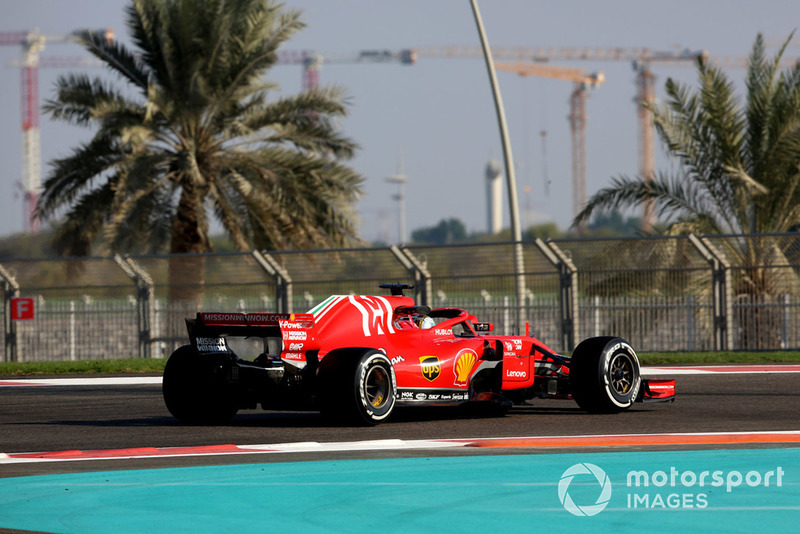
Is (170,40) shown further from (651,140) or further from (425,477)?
(651,140)

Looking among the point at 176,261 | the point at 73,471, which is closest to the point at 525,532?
the point at 73,471

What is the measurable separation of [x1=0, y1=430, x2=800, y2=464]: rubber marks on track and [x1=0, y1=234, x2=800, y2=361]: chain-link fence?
35.6 ft

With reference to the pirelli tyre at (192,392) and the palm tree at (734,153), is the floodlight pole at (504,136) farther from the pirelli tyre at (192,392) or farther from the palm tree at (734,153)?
the pirelli tyre at (192,392)

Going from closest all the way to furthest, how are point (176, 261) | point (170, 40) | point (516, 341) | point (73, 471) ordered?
point (73, 471)
point (516, 341)
point (176, 261)
point (170, 40)

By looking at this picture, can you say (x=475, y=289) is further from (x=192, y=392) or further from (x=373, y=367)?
(x=373, y=367)

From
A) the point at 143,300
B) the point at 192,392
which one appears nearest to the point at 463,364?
the point at 192,392

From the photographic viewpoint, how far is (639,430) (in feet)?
33.3

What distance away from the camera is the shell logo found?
11344 millimetres

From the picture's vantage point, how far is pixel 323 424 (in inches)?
440

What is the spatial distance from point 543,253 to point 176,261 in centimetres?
734

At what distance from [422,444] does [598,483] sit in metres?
2.35

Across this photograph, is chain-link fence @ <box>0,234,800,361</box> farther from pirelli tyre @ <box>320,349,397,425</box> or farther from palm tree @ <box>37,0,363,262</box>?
pirelli tyre @ <box>320,349,397,425</box>

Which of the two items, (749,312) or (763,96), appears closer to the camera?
(749,312)

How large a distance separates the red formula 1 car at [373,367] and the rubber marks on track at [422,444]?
113 cm
